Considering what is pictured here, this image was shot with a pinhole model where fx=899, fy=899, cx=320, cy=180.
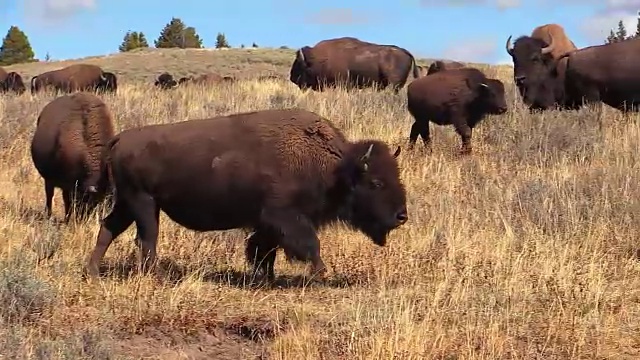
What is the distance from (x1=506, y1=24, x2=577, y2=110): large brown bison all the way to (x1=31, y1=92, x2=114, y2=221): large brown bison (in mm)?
8585

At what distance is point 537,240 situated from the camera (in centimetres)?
775

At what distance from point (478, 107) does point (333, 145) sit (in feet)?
21.8

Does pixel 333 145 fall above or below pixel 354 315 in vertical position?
above

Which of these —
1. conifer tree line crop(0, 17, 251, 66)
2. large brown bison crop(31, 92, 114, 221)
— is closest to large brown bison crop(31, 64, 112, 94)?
large brown bison crop(31, 92, 114, 221)

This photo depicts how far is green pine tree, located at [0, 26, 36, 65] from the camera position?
7656cm

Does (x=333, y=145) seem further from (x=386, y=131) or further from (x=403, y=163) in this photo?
(x=386, y=131)

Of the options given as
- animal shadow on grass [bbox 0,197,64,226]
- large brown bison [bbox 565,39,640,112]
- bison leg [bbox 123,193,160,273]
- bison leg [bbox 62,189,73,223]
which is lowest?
animal shadow on grass [bbox 0,197,64,226]

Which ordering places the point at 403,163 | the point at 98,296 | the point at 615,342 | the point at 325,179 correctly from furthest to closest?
1. the point at 403,163
2. the point at 325,179
3. the point at 98,296
4. the point at 615,342

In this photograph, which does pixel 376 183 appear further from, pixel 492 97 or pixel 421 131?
pixel 492 97

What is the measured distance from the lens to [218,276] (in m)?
7.43

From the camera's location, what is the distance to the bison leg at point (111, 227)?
7.38m

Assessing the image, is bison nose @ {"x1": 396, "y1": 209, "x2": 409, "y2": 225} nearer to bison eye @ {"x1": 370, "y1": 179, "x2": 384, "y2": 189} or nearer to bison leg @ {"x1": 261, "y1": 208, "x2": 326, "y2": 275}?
bison eye @ {"x1": 370, "y1": 179, "x2": 384, "y2": 189}

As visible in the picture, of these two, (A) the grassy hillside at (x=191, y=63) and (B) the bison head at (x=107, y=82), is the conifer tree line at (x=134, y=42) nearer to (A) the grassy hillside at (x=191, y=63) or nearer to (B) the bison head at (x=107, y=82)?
(A) the grassy hillside at (x=191, y=63)

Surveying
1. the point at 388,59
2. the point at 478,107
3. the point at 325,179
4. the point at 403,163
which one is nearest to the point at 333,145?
the point at 325,179
